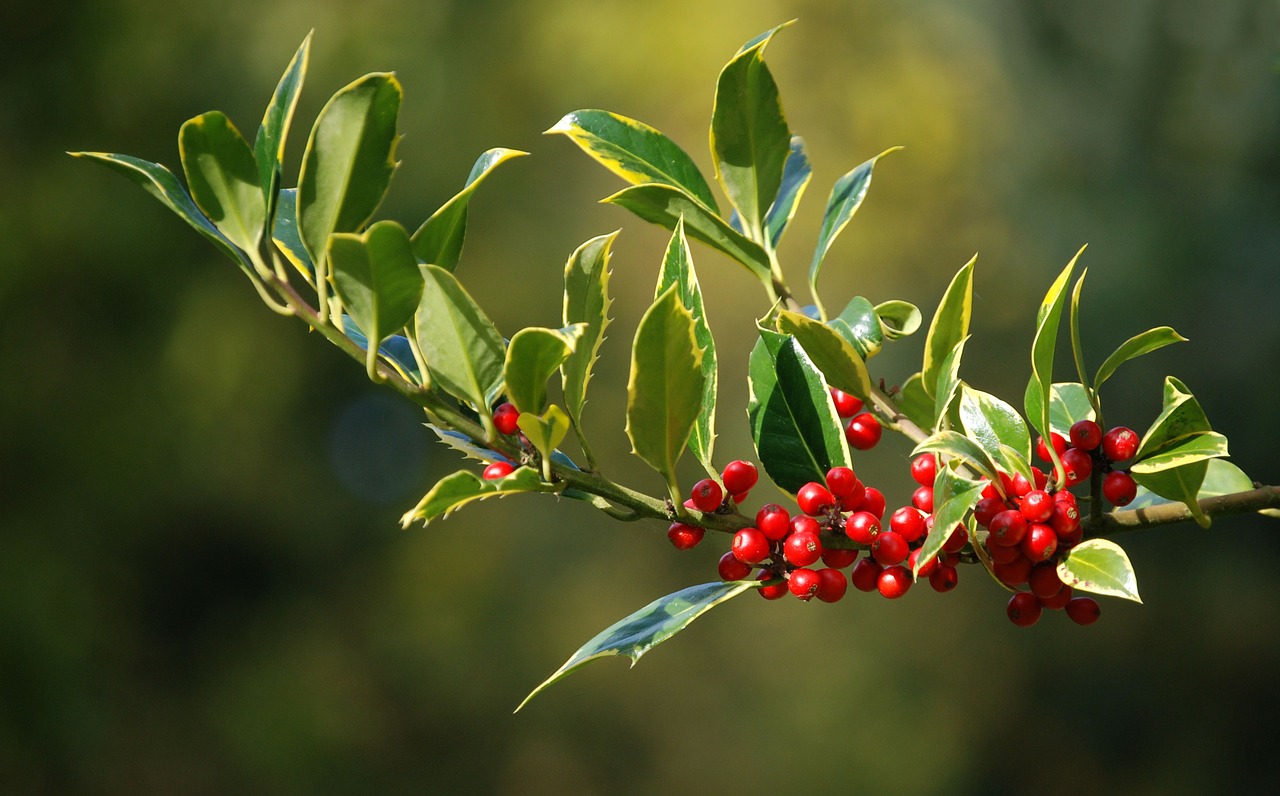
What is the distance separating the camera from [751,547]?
44 cm

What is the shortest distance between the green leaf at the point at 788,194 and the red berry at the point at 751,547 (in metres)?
0.20

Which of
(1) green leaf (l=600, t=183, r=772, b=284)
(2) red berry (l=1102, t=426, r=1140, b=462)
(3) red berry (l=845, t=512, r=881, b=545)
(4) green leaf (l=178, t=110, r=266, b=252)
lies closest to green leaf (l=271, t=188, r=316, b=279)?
(4) green leaf (l=178, t=110, r=266, b=252)

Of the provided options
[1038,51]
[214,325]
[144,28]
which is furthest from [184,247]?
[1038,51]

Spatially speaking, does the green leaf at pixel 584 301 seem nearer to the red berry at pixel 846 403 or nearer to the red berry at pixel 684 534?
the red berry at pixel 684 534

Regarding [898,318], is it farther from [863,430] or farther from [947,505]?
[947,505]

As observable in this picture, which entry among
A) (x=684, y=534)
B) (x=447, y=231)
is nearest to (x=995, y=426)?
(x=684, y=534)

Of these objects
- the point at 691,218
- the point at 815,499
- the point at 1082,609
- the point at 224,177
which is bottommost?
the point at 1082,609

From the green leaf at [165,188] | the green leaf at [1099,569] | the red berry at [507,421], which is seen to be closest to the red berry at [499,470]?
the red berry at [507,421]

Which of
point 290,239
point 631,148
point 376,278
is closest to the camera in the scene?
point 376,278

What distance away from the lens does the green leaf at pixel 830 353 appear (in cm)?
48

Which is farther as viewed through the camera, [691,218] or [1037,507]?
[691,218]

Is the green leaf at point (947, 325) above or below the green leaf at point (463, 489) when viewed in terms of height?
below

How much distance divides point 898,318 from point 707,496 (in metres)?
0.19

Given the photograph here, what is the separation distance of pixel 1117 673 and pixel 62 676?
8.60 feet
